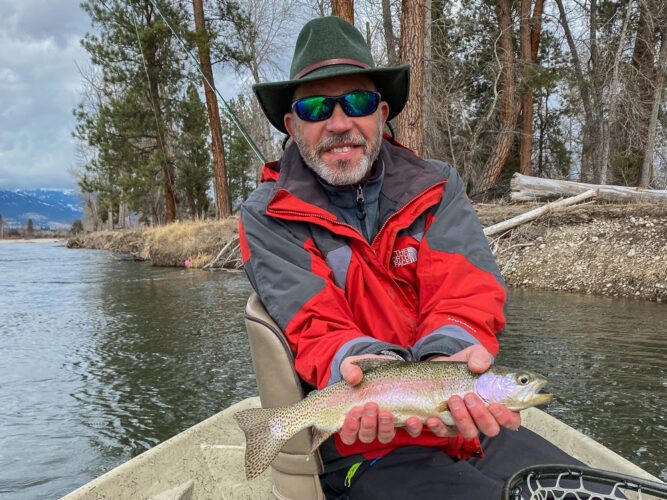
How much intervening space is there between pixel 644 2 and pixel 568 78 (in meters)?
4.44

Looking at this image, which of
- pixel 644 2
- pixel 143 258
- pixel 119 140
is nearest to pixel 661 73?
pixel 644 2

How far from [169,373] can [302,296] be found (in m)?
4.28

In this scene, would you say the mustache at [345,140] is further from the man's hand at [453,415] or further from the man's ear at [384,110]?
the man's hand at [453,415]

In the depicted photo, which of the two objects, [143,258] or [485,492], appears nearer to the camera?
[485,492]

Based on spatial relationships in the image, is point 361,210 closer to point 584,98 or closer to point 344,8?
point 344,8

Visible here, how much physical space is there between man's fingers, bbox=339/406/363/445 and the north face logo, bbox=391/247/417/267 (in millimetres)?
936

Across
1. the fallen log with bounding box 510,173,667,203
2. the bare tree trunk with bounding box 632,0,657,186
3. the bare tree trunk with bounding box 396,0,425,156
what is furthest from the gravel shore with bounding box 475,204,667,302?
the bare tree trunk with bounding box 632,0,657,186

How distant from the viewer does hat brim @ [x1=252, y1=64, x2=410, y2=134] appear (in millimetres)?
2400

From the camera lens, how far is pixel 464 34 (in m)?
18.2

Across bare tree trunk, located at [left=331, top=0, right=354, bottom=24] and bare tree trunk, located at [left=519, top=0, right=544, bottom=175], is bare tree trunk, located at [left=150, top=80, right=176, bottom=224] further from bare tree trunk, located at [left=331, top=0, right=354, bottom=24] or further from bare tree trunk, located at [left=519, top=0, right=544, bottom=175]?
bare tree trunk, located at [left=331, top=0, right=354, bottom=24]

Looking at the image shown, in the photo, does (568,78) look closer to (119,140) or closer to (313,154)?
(313,154)

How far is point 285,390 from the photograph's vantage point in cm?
213

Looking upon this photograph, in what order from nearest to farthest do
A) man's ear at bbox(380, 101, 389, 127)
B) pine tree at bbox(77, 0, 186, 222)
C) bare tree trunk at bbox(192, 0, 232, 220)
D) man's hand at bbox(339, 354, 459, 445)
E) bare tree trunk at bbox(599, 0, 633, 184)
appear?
man's hand at bbox(339, 354, 459, 445) → man's ear at bbox(380, 101, 389, 127) → bare tree trunk at bbox(599, 0, 633, 184) → bare tree trunk at bbox(192, 0, 232, 220) → pine tree at bbox(77, 0, 186, 222)

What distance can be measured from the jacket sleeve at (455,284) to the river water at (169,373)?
236 cm
